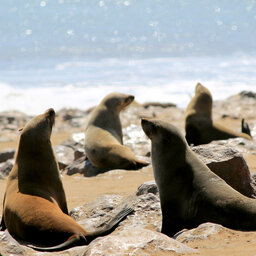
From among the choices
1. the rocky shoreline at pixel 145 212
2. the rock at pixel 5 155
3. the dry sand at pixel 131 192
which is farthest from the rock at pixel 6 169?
the rock at pixel 5 155

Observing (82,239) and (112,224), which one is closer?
(82,239)

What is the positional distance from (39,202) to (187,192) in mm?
1296

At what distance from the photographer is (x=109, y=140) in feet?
30.6

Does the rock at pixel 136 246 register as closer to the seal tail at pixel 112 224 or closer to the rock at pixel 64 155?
the seal tail at pixel 112 224

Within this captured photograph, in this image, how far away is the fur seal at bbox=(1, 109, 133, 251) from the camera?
4352 millimetres

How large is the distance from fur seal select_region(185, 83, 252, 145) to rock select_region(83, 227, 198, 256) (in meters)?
6.87

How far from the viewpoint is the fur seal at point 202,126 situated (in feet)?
33.8

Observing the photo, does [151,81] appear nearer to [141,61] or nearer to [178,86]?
[178,86]

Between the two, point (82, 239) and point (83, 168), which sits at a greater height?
point (82, 239)

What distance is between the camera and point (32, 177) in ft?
16.6

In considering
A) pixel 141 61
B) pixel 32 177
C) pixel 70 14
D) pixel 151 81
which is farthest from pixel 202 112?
pixel 70 14

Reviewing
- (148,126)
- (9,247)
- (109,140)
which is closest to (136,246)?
(9,247)

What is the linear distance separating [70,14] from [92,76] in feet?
78.9

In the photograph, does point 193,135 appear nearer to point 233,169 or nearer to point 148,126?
point 233,169
